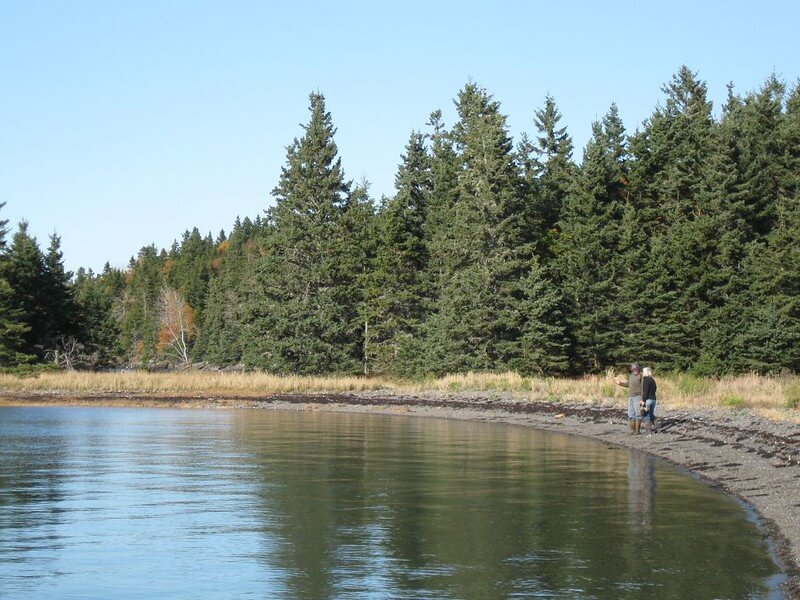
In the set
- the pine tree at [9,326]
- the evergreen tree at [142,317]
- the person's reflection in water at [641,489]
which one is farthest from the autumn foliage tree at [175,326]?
the person's reflection in water at [641,489]

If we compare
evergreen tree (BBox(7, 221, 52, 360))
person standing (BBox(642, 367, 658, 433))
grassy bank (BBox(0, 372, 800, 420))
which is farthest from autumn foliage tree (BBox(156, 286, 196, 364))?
person standing (BBox(642, 367, 658, 433))

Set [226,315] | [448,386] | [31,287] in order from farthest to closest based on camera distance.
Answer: [226,315] < [31,287] < [448,386]

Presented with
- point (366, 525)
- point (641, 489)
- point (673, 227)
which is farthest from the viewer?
point (673, 227)

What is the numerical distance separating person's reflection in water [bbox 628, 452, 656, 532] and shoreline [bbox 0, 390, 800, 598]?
0.86 metres

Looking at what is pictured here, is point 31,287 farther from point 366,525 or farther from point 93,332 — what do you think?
point 366,525

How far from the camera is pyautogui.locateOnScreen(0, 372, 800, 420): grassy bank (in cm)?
3847

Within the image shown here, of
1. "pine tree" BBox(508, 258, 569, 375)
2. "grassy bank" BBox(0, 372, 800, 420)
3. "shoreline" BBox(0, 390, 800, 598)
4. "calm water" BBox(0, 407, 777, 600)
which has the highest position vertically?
"pine tree" BBox(508, 258, 569, 375)

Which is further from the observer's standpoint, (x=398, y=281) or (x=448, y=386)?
(x=398, y=281)

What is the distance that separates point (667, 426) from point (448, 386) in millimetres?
23651

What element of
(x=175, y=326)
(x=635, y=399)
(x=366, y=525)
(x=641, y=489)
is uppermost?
(x=175, y=326)

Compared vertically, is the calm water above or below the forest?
below

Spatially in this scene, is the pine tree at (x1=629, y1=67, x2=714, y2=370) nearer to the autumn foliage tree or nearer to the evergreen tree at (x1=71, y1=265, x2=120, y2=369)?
the evergreen tree at (x1=71, y1=265, x2=120, y2=369)

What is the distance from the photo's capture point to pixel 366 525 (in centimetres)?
1639

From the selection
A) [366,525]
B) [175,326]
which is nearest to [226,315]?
[175,326]
